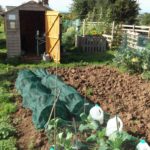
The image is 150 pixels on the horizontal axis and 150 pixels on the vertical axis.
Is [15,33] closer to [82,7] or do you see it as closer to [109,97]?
[109,97]

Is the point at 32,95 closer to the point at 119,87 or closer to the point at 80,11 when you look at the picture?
the point at 119,87

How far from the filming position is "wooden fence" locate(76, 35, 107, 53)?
14891 mm

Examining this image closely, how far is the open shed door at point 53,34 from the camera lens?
39.6 feet

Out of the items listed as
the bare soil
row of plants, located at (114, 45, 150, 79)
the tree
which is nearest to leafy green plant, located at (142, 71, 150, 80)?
row of plants, located at (114, 45, 150, 79)

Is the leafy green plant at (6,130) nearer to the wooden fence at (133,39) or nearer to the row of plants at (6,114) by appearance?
the row of plants at (6,114)

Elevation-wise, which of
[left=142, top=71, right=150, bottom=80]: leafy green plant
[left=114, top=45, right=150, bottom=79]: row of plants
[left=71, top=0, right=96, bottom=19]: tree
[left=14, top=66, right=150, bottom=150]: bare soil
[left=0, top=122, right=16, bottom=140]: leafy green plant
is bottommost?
[left=0, top=122, right=16, bottom=140]: leafy green plant

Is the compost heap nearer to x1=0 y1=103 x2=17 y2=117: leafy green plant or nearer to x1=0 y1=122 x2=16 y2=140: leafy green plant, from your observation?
x1=0 y1=103 x2=17 y2=117: leafy green plant

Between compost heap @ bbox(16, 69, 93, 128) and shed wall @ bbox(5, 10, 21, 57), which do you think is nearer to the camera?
compost heap @ bbox(16, 69, 93, 128)

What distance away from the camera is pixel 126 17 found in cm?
2584

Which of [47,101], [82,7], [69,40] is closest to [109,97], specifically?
[47,101]

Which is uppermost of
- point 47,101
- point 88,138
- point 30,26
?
point 30,26

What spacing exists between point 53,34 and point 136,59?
3.94 meters

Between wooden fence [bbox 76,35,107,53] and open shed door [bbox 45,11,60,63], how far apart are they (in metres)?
2.51

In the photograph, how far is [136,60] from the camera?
1002 cm
